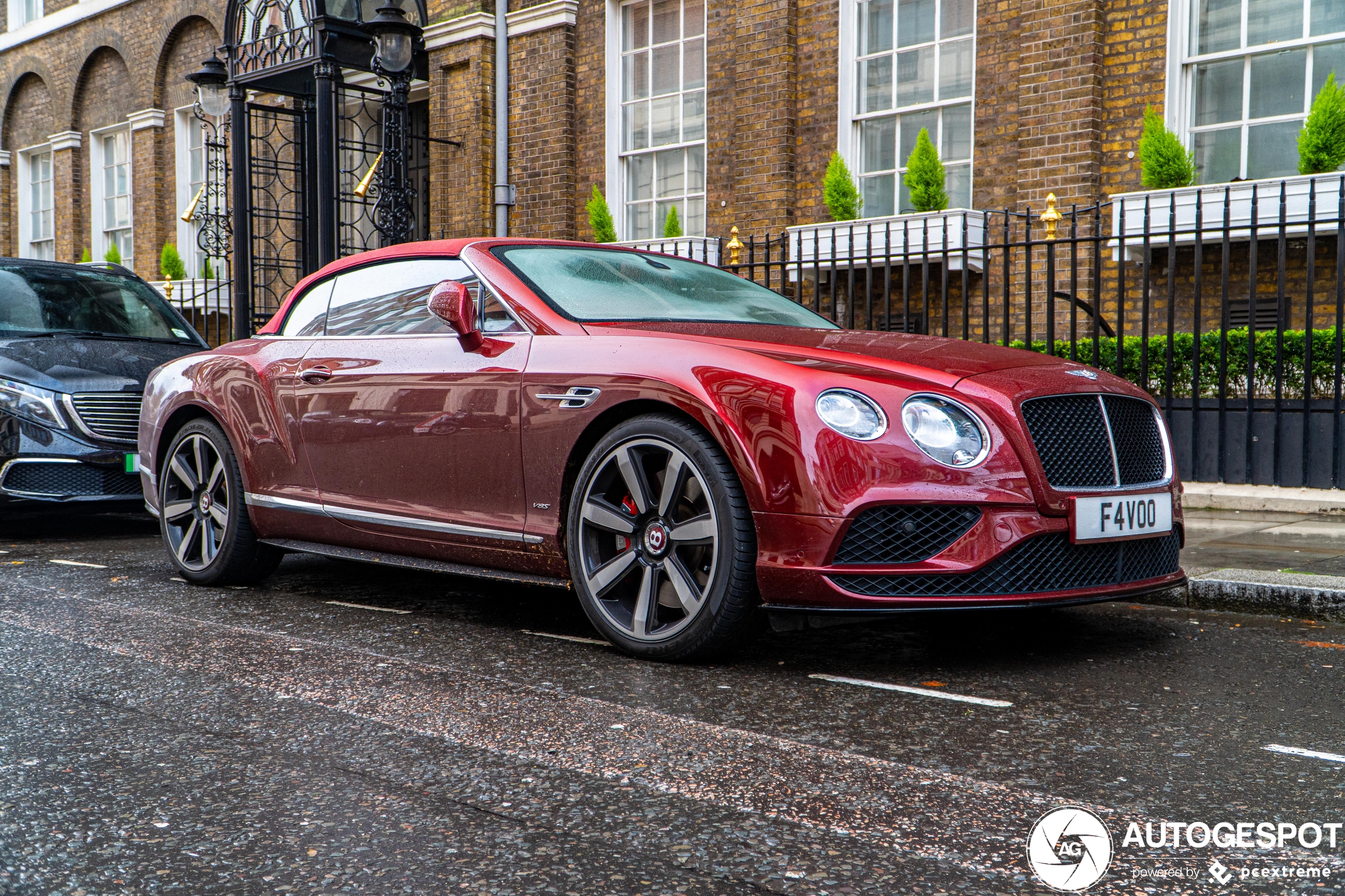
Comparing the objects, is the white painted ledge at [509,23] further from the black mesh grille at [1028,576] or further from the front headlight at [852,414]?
the black mesh grille at [1028,576]

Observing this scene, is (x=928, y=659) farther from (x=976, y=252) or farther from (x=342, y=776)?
(x=976, y=252)

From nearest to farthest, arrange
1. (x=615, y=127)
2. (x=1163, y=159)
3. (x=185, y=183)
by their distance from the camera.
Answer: (x=1163, y=159) < (x=615, y=127) < (x=185, y=183)

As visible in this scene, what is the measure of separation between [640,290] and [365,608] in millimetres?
1740

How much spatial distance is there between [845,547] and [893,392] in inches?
18.8

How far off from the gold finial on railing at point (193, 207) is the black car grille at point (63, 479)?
10961mm

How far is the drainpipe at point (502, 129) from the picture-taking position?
44.1 feet

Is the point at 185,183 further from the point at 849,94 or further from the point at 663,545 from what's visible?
the point at 663,545

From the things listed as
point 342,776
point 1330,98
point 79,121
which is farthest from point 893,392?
point 79,121

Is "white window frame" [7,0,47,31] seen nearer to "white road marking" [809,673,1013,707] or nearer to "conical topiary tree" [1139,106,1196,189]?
"conical topiary tree" [1139,106,1196,189]

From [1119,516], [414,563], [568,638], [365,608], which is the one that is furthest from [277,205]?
[1119,516]

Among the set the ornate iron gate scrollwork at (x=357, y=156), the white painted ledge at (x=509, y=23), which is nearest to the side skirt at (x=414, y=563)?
the white painted ledge at (x=509, y=23)

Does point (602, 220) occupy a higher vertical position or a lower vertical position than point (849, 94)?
lower

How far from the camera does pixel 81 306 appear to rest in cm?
895

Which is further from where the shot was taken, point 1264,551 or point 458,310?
point 1264,551
